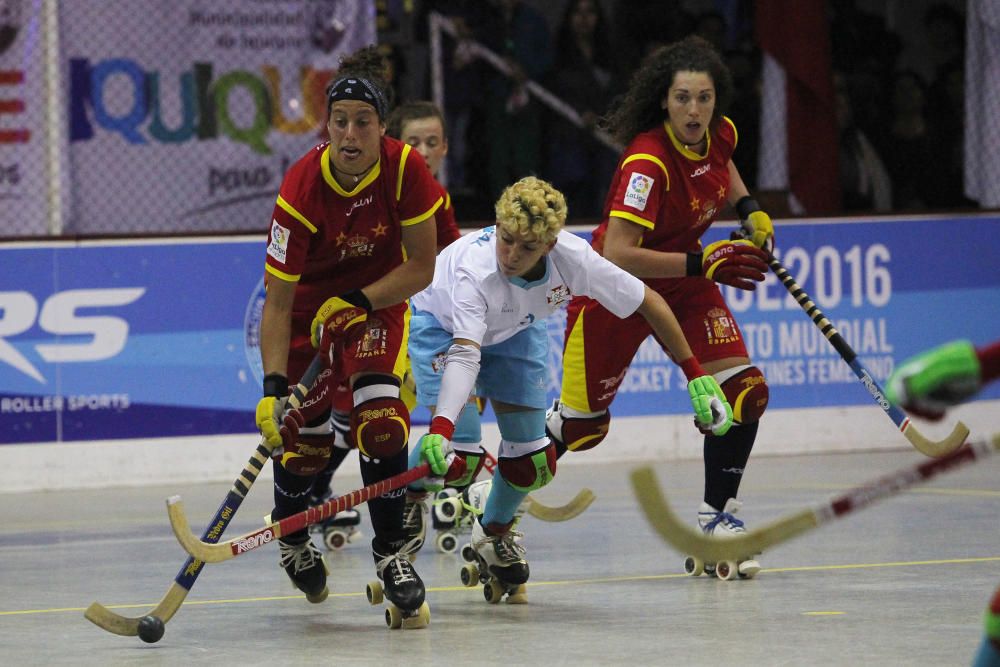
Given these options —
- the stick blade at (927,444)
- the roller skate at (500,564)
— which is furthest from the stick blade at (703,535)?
the stick blade at (927,444)

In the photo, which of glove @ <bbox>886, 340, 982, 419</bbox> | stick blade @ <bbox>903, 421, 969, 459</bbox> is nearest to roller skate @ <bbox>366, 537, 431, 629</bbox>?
stick blade @ <bbox>903, 421, 969, 459</bbox>

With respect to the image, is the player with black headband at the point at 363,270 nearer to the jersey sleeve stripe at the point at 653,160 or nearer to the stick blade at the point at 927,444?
the jersey sleeve stripe at the point at 653,160

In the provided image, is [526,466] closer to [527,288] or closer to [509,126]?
[527,288]

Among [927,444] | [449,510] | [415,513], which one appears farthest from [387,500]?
[927,444]

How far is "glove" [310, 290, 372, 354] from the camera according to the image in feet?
15.0

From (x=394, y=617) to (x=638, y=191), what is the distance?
161 centimetres

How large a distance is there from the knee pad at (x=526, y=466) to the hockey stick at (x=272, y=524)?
410 mm

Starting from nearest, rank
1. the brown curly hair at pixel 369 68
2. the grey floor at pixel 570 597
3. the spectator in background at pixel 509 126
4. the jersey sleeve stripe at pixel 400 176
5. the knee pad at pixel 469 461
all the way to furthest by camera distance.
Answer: the grey floor at pixel 570 597
the jersey sleeve stripe at pixel 400 176
the brown curly hair at pixel 369 68
the knee pad at pixel 469 461
the spectator in background at pixel 509 126

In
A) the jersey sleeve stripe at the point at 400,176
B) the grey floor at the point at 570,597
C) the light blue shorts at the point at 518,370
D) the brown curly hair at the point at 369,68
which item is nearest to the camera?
the grey floor at the point at 570,597

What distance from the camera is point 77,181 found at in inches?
338

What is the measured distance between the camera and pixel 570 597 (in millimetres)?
4949

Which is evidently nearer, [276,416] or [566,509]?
[276,416]

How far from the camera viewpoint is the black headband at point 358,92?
4.52 metres

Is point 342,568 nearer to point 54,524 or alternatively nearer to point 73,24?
point 54,524
